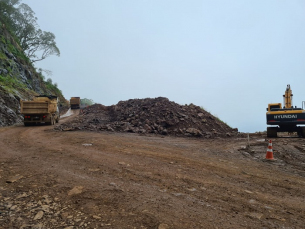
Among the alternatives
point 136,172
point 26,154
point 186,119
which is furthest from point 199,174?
point 186,119

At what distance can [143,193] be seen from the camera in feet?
12.9

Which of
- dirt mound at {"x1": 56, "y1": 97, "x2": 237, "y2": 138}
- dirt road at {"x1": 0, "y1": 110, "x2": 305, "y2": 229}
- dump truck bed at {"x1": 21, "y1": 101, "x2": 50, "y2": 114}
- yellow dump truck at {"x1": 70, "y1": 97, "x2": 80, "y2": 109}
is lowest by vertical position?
dirt road at {"x1": 0, "y1": 110, "x2": 305, "y2": 229}

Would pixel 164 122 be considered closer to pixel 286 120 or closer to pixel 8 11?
pixel 286 120

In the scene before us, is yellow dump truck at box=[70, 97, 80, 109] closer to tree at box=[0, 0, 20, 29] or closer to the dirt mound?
tree at box=[0, 0, 20, 29]

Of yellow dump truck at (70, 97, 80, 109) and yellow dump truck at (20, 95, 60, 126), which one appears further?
yellow dump truck at (70, 97, 80, 109)

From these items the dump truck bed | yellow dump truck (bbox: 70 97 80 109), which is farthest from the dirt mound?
yellow dump truck (bbox: 70 97 80 109)

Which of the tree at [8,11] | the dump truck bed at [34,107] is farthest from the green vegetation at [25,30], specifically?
the dump truck bed at [34,107]

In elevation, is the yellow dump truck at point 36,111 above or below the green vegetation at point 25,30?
below

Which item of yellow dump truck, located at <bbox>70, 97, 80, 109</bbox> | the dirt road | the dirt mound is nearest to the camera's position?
the dirt road

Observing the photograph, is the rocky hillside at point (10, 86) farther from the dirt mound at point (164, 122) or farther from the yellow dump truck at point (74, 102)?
the yellow dump truck at point (74, 102)

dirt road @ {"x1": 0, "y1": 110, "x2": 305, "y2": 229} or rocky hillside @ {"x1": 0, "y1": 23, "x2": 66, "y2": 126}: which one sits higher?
rocky hillside @ {"x1": 0, "y1": 23, "x2": 66, "y2": 126}

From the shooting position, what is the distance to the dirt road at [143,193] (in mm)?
3027

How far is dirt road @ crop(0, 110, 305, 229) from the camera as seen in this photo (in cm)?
303

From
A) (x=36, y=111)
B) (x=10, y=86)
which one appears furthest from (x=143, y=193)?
(x=10, y=86)
